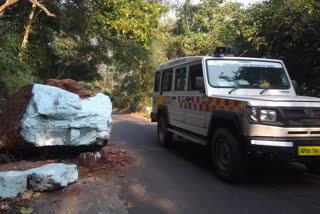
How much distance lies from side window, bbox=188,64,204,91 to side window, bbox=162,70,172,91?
1.35m

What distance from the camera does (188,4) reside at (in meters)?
23.4

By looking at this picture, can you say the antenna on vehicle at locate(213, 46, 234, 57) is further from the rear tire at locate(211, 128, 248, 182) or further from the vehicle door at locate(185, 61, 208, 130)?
the rear tire at locate(211, 128, 248, 182)

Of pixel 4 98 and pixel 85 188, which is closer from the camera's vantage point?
pixel 85 188

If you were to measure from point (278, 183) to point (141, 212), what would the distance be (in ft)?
7.97

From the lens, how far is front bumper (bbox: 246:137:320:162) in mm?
3779

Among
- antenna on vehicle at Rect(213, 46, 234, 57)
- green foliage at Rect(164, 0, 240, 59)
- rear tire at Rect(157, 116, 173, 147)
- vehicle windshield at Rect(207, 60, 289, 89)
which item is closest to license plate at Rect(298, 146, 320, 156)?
vehicle windshield at Rect(207, 60, 289, 89)

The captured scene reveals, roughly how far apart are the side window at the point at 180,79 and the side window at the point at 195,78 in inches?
13.8

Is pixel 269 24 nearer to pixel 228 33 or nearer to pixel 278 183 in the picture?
pixel 228 33

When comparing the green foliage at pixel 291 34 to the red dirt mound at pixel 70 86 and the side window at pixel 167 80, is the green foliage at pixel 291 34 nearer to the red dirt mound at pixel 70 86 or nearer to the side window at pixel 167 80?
the side window at pixel 167 80

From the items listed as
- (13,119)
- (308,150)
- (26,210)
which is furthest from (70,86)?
(308,150)

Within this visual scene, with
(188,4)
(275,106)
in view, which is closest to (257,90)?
(275,106)

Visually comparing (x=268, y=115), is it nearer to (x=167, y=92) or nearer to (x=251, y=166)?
(x=251, y=166)

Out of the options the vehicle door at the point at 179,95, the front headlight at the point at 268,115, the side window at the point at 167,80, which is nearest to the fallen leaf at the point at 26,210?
the front headlight at the point at 268,115

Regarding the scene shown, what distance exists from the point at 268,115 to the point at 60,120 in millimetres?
3763
